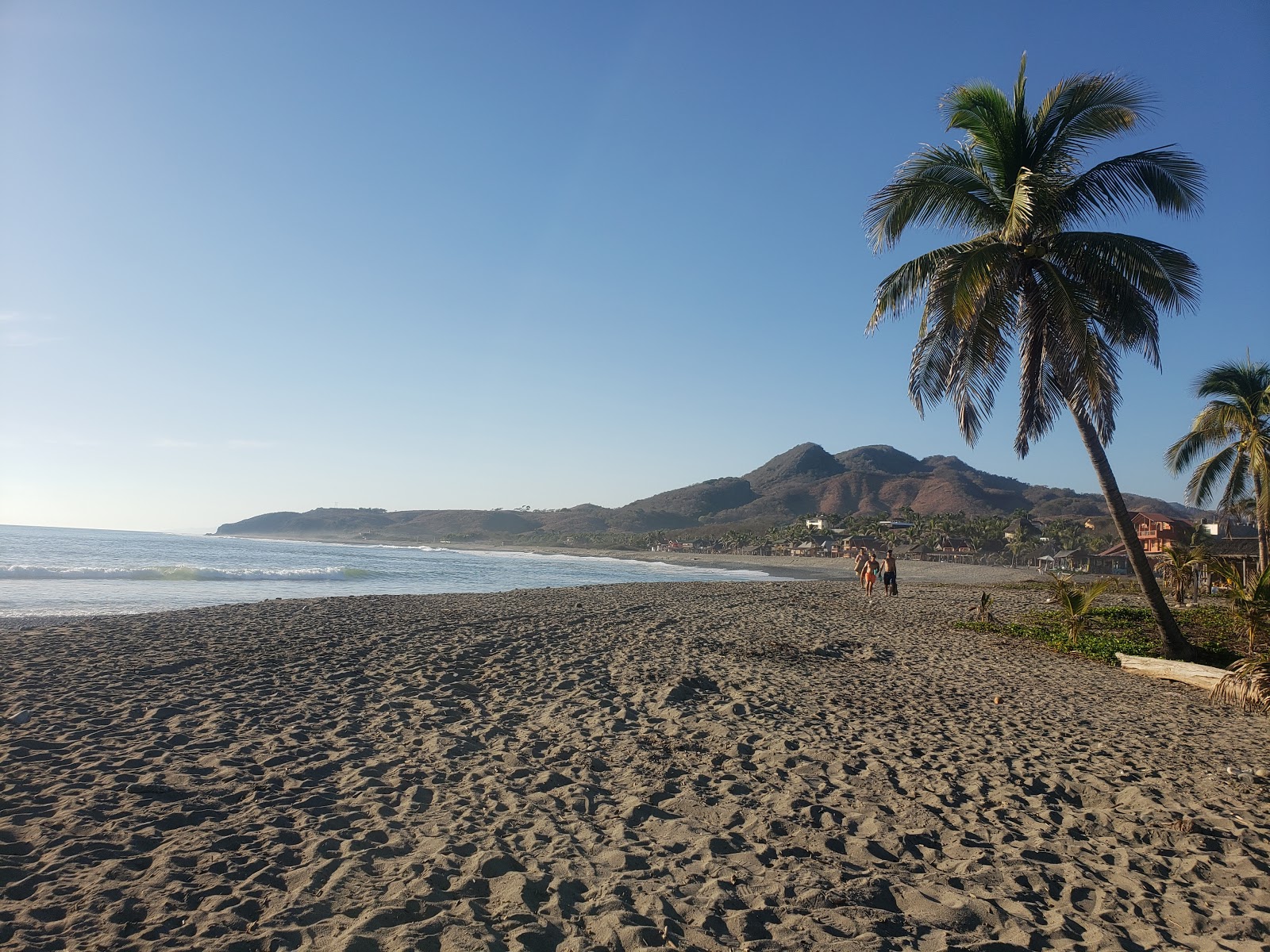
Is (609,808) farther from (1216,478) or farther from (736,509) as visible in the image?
(736,509)

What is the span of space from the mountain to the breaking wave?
9821 cm

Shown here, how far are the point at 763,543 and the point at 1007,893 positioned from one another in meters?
90.7

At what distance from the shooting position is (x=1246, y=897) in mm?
3730

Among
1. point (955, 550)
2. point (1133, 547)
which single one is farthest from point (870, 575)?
point (955, 550)

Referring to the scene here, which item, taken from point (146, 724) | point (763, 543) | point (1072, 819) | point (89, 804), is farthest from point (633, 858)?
point (763, 543)

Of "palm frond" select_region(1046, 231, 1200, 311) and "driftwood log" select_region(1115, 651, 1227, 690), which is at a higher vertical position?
"palm frond" select_region(1046, 231, 1200, 311)

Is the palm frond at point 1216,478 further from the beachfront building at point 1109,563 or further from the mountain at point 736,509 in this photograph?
the mountain at point 736,509

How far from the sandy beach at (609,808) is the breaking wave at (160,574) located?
22.8 metres

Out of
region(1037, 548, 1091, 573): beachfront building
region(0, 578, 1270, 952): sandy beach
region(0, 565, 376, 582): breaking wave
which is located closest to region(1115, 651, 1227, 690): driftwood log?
region(0, 578, 1270, 952): sandy beach

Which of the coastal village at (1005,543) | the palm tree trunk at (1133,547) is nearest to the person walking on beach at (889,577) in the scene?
the palm tree trunk at (1133,547)

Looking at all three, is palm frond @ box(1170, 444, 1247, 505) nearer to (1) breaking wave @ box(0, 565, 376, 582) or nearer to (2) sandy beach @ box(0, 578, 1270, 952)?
(2) sandy beach @ box(0, 578, 1270, 952)

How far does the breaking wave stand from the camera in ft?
88.8

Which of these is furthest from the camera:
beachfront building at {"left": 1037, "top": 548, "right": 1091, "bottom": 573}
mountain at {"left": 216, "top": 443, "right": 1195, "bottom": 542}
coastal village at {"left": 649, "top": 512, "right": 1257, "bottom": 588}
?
mountain at {"left": 216, "top": 443, "right": 1195, "bottom": 542}

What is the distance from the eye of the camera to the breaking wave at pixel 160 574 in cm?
2708
